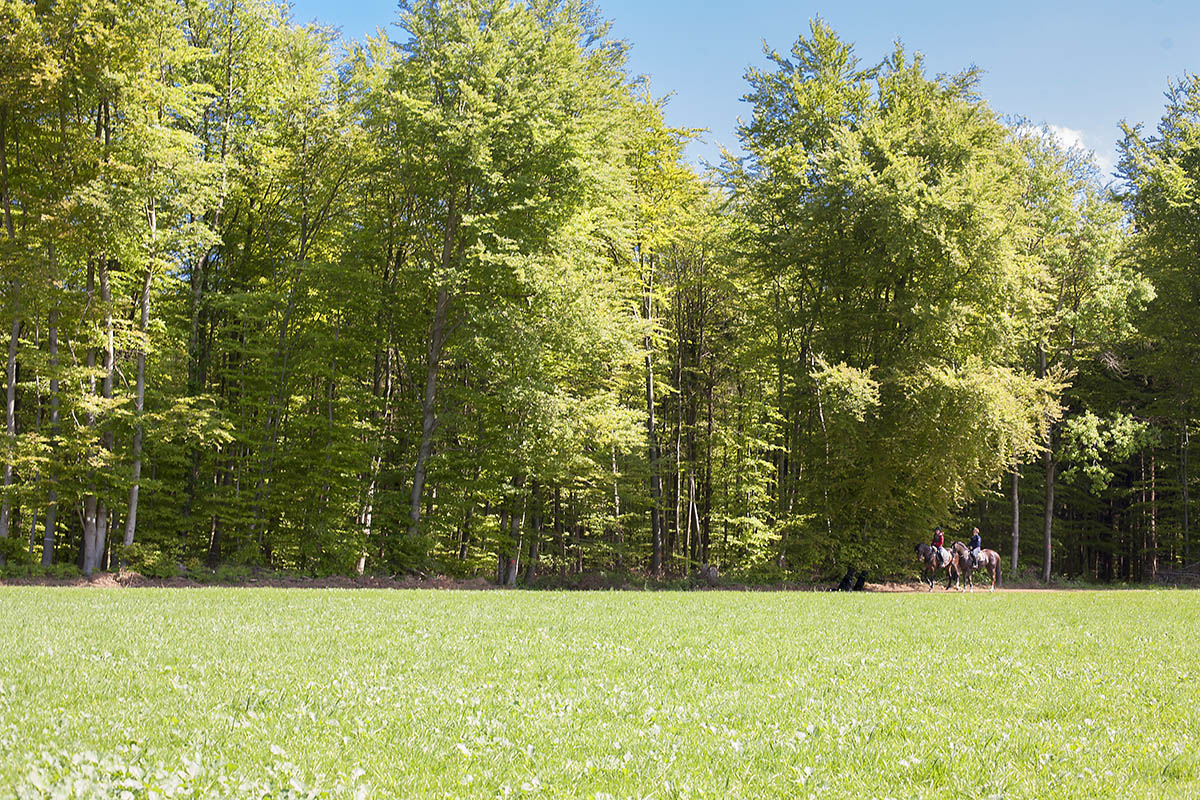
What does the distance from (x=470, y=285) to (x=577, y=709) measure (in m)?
21.5

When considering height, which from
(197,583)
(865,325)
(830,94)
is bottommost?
(197,583)

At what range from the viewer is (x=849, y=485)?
92.7 feet

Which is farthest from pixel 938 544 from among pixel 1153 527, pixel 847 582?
pixel 1153 527

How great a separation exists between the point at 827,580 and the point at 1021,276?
38.4 feet

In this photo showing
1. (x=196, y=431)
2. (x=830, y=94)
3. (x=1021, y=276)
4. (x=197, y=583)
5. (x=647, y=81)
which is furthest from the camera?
(x=647, y=81)

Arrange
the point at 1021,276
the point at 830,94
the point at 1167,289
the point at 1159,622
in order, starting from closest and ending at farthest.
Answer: the point at 1159,622 < the point at 1021,276 < the point at 830,94 < the point at 1167,289

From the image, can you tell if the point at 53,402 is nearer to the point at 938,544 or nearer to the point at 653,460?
the point at 653,460

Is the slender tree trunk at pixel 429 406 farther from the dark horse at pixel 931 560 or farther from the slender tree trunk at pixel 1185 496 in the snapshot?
the slender tree trunk at pixel 1185 496

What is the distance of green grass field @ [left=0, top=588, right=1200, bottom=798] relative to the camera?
16.0 ft

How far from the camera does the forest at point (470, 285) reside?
22312mm

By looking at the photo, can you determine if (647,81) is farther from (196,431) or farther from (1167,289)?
(1167,289)

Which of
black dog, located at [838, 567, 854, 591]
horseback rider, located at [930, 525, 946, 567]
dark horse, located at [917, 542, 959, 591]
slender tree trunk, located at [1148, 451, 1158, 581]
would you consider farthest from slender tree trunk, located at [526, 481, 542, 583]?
slender tree trunk, located at [1148, 451, 1158, 581]

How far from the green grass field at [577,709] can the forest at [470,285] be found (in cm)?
1309

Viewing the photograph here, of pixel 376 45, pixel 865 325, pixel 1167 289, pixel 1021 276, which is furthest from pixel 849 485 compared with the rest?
pixel 376 45
